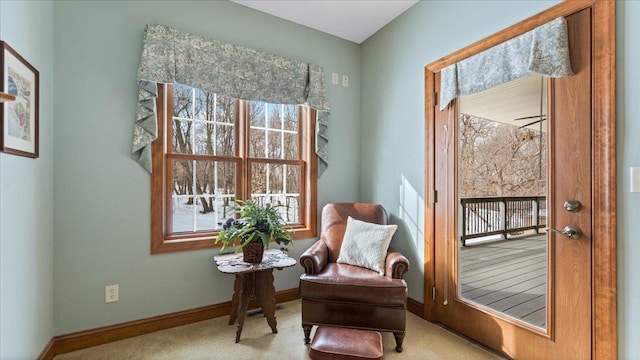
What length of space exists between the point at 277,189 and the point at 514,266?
2162 mm

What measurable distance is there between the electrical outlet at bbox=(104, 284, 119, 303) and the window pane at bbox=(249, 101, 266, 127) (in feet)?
5.91

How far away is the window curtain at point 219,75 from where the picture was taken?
2250mm

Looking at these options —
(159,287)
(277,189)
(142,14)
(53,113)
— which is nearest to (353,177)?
(277,189)

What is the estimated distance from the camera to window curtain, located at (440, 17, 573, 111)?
1679mm

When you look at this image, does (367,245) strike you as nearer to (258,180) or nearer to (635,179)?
(258,180)

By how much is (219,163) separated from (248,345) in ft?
5.16

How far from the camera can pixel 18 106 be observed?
1572 mm

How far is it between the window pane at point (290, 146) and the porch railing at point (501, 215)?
5.63 feet

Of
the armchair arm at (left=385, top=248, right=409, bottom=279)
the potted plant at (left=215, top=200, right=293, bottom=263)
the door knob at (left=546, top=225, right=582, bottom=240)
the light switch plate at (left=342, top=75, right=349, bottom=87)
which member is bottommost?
the armchair arm at (left=385, top=248, right=409, bottom=279)

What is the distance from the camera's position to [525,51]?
6.01 ft

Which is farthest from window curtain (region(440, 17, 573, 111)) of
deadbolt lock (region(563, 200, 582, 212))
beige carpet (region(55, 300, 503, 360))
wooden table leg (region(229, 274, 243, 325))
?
wooden table leg (region(229, 274, 243, 325))

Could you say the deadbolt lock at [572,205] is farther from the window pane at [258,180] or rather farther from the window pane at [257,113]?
the window pane at [257,113]

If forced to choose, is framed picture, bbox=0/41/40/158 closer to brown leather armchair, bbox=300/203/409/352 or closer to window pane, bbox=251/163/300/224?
window pane, bbox=251/163/300/224

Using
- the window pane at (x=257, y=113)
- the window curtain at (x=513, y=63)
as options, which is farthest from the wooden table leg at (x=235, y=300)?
the window curtain at (x=513, y=63)
